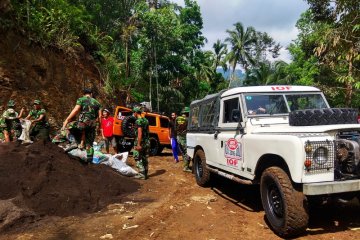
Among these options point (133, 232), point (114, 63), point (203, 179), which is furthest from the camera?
point (114, 63)

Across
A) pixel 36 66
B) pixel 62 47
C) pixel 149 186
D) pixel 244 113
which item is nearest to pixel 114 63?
pixel 62 47

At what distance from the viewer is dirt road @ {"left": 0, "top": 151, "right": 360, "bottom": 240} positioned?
4895mm

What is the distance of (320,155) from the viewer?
14.1 feet

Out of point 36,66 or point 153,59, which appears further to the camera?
point 153,59

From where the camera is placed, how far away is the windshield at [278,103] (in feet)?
20.3

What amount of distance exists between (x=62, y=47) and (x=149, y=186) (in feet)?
34.8

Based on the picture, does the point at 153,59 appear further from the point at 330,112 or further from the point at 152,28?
the point at 330,112

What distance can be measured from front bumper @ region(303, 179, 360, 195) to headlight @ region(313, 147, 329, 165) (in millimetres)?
264

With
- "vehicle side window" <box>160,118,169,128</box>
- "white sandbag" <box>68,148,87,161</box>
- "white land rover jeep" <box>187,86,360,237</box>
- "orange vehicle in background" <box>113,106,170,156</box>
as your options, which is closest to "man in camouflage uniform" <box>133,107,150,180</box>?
"white sandbag" <box>68,148,87,161</box>

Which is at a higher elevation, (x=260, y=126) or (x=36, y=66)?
(x=36, y=66)

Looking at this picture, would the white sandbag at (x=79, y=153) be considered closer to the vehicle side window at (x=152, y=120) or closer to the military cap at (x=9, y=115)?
the military cap at (x=9, y=115)

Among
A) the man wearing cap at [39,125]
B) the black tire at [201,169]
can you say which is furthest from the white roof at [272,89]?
the man wearing cap at [39,125]

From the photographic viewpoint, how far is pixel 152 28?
935 inches

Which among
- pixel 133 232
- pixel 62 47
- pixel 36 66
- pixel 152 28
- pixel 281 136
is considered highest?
pixel 152 28
